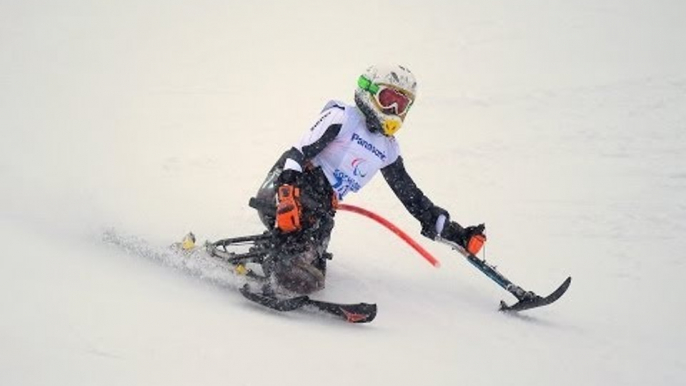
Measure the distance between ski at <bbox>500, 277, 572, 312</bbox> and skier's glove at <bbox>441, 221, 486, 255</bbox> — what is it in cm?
54

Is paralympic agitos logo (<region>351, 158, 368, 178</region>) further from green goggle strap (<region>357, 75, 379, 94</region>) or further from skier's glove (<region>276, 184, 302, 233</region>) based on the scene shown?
skier's glove (<region>276, 184, 302, 233</region>)

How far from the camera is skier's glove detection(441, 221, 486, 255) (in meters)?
5.41

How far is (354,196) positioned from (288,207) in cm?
318

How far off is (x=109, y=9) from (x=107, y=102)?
5.04 metres

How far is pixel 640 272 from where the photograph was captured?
6051 millimetres

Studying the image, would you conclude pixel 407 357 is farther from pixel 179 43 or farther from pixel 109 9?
pixel 109 9

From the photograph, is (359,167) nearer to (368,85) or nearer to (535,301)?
(368,85)

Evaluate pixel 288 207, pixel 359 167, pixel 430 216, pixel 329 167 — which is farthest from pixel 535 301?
pixel 288 207

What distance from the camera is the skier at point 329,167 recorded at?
4.94 meters

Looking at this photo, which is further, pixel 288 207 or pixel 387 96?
pixel 387 96

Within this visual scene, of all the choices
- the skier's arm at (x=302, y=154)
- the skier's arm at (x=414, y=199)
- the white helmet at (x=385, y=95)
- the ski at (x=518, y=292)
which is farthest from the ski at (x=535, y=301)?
the skier's arm at (x=302, y=154)

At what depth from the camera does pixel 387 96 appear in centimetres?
501

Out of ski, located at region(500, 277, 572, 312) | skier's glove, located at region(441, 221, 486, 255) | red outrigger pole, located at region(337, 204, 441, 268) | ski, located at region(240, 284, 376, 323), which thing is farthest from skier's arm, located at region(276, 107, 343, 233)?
ski, located at region(500, 277, 572, 312)

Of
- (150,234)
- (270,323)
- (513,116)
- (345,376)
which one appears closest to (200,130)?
(150,234)
